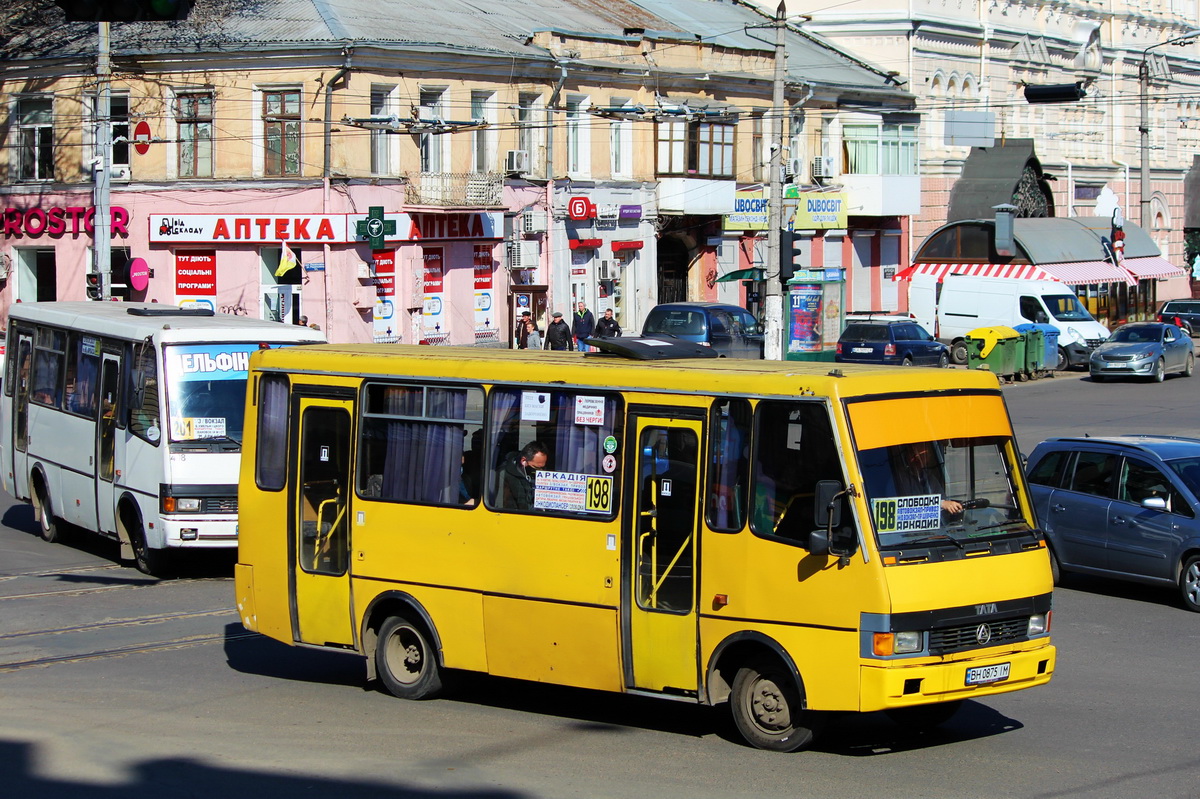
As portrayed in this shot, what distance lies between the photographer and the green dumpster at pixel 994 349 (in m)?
38.6

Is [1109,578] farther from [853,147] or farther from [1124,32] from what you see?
[1124,32]

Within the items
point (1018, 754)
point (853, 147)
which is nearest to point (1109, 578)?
point (1018, 754)

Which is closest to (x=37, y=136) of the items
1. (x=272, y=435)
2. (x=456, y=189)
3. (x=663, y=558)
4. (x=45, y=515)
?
(x=456, y=189)

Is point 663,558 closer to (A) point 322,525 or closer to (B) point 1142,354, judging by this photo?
(A) point 322,525

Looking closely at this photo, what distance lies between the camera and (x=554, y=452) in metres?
9.73

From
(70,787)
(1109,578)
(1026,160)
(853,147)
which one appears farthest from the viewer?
(1026,160)

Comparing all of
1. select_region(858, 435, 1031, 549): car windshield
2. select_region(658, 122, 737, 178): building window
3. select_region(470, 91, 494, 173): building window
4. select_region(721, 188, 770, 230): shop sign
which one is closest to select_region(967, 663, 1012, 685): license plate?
select_region(858, 435, 1031, 549): car windshield

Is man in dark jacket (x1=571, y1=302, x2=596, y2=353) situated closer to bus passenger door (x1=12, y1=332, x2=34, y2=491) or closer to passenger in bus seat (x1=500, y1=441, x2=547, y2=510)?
bus passenger door (x1=12, y1=332, x2=34, y2=491)

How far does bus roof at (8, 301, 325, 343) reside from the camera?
16.0 metres

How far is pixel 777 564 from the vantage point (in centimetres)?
871

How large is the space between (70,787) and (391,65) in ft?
99.0

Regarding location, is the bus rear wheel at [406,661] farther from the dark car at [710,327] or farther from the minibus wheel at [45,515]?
the dark car at [710,327]

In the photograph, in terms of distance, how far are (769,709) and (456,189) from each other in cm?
3013

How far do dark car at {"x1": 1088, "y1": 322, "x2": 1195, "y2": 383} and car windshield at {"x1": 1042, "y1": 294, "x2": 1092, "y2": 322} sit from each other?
10.3 feet
